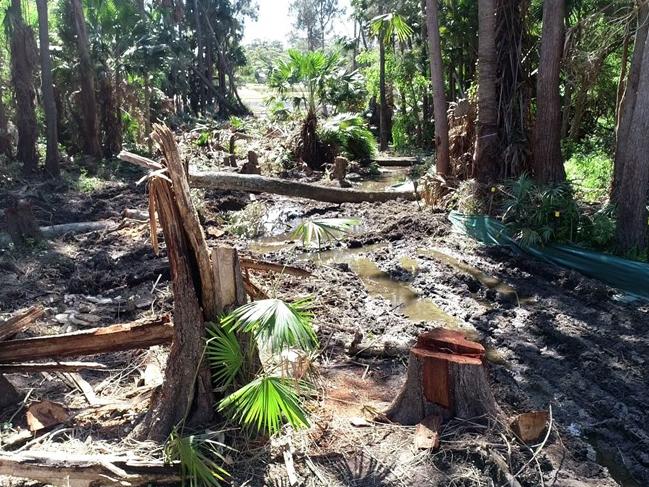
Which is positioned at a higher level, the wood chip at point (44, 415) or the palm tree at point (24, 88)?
the palm tree at point (24, 88)

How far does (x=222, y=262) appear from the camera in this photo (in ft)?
13.1

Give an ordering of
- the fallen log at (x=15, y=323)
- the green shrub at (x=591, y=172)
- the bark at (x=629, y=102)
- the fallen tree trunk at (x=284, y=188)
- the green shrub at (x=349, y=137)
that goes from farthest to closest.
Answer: the green shrub at (x=349, y=137)
the fallen tree trunk at (x=284, y=188)
the green shrub at (x=591, y=172)
the bark at (x=629, y=102)
the fallen log at (x=15, y=323)

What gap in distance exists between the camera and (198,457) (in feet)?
11.7

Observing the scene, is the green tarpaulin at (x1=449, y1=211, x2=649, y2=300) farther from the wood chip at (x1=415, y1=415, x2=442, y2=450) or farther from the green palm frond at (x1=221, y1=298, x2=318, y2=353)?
the green palm frond at (x1=221, y1=298, x2=318, y2=353)

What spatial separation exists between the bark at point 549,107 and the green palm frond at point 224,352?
327 inches

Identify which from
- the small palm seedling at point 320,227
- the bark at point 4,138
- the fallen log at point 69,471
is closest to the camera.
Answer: the fallen log at point 69,471

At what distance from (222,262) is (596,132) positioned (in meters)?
17.3

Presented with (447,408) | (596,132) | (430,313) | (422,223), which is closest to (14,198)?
(422,223)

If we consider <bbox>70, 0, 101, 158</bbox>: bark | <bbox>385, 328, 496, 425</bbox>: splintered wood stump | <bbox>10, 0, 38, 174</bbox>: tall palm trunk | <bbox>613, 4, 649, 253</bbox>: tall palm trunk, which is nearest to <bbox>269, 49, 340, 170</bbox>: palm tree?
<bbox>70, 0, 101, 158</bbox>: bark

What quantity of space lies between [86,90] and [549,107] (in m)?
15.0

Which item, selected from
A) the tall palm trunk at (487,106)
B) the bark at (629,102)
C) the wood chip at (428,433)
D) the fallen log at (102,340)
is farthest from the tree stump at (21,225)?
the bark at (629,102)

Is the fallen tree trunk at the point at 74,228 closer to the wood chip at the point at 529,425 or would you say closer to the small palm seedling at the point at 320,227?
the small palm seedling at the point at 320,227

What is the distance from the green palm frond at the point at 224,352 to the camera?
3.93 m

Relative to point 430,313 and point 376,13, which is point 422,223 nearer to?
point 430,313
